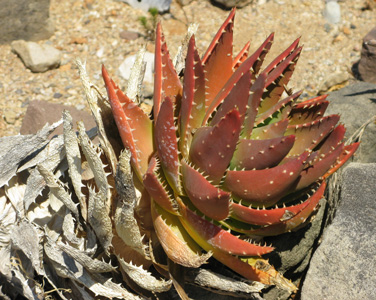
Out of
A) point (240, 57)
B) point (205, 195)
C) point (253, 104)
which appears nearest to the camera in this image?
point (205, 195)

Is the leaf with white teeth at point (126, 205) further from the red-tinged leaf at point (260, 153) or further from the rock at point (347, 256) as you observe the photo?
the rock at point (347, 256)

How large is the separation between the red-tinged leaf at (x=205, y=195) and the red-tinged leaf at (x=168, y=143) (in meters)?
0.05

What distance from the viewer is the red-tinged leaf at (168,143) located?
1.85 m

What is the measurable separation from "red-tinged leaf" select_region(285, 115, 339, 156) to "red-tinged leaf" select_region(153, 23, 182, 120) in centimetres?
55

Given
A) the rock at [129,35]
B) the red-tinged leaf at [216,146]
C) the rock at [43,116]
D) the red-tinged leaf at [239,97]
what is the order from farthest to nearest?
the rock at [129,35], the rock at [43,116], the red-tinged leaf at [239,97], the red-tinged leaf at [216,146]

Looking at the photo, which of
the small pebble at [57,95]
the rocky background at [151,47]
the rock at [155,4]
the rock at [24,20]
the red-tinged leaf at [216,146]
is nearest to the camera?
the red-tinged leaf at [216,146]

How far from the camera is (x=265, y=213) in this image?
5.93 ft

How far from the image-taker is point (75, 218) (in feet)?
7.20

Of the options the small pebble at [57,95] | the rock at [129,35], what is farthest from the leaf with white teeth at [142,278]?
the rock at [129,35]

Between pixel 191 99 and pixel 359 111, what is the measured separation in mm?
1478

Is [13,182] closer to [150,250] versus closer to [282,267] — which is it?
[150,250]

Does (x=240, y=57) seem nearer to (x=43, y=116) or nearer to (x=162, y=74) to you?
(x=162, y=74)

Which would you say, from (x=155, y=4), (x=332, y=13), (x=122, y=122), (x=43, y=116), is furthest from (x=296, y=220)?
(x=332, y=13)

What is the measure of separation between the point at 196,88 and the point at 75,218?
0.83 metres
